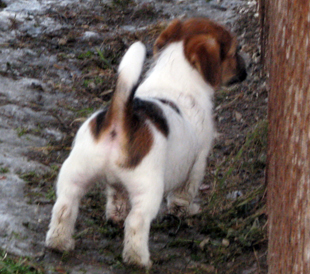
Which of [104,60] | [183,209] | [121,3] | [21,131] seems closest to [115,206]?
[183,209]

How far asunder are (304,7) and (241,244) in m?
2.03

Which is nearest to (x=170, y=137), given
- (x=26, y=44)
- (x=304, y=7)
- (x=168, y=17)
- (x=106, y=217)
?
(x=106, y=217)

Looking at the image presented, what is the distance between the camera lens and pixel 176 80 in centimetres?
416

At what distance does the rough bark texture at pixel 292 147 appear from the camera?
2.12 metres

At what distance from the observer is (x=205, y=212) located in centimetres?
433

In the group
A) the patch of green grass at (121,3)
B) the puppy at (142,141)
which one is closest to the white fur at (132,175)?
the puppy at (142,141)

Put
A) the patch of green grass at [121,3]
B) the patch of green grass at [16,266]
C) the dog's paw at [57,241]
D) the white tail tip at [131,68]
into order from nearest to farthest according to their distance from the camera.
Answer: the patch of green grass at [16,266]
the white tail tip at [131,68]
the dog's paw at [57,241]
the patch of green grass at [121,3]

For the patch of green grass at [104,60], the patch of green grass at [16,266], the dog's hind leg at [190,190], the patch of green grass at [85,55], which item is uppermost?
the patch of green grass at [16,266]

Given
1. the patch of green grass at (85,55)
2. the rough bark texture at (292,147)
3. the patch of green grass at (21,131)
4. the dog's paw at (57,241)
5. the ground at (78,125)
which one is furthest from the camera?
the patch of green grass at (85,55)

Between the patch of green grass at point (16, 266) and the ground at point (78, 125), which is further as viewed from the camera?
the ground at point (78, 125)

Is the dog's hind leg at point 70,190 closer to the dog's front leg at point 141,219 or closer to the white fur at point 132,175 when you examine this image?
the white fur at point 132,175

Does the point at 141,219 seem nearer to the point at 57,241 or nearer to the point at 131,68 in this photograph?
Answer: the point at 57,241

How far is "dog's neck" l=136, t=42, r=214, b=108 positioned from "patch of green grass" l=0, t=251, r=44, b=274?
5.01ft

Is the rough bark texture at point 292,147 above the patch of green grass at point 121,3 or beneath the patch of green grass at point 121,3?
above
